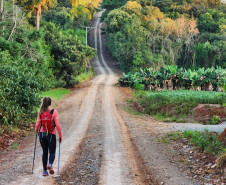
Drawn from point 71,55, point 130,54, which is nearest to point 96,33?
point 130,54

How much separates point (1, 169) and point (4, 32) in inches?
723

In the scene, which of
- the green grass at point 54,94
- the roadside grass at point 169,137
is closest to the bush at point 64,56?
the green grass at point 54,94

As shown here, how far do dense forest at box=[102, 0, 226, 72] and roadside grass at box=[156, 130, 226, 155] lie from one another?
36.0m

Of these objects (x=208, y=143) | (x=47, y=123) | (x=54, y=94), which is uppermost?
(x=47, y=123)

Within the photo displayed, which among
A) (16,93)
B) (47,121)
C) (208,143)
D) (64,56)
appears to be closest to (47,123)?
(47,121)

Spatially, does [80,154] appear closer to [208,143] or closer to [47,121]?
[47,121]

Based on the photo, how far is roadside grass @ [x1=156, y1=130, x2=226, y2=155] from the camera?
30.8 ft

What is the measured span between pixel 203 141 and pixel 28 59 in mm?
19412

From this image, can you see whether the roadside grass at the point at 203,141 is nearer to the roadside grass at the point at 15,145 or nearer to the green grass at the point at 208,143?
the green grass at the point at 208,143

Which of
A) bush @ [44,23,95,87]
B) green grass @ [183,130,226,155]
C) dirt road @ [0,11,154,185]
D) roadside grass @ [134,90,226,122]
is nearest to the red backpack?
dirt road @ [0,11,154,185]

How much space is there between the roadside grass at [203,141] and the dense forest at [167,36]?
36047 millimetres

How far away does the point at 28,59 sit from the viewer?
25641mm

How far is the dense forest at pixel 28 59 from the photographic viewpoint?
44.2 ft

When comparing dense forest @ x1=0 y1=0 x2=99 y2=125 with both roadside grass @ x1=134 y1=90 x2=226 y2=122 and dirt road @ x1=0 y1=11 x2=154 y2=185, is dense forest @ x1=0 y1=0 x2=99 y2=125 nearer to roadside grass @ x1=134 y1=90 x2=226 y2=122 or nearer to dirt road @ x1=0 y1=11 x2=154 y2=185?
dirt road @ x1=0 y1=11 x2=154 y2=185
